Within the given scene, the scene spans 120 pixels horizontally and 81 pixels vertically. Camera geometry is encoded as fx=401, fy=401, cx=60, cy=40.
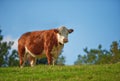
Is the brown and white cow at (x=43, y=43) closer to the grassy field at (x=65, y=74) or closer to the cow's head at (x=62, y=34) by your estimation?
the cow's head at (x=62, y=34)

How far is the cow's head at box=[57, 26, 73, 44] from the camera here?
80.6 feet

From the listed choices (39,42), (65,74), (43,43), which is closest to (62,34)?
(43,43)

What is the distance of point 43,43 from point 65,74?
9157mm

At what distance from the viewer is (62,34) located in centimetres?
2494

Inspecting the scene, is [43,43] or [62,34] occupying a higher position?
[62,34]

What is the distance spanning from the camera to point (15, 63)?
58.7m

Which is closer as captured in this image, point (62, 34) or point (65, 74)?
point (65, 74)

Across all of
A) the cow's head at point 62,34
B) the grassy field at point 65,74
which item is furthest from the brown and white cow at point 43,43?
the grassy field at point 65,74

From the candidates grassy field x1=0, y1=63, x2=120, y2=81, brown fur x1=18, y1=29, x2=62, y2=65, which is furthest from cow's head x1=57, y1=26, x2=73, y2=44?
grassy field x1=0, y1=63, x2=120, y2=81

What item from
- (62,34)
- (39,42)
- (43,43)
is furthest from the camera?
(39,42)

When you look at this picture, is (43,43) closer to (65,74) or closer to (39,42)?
(39,42)

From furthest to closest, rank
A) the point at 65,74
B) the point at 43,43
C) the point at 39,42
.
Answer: the point at 39,42 < the point at 43,43 < the point at 65,74

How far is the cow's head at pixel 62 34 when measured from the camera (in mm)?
24562

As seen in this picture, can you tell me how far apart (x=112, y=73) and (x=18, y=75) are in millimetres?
3979
